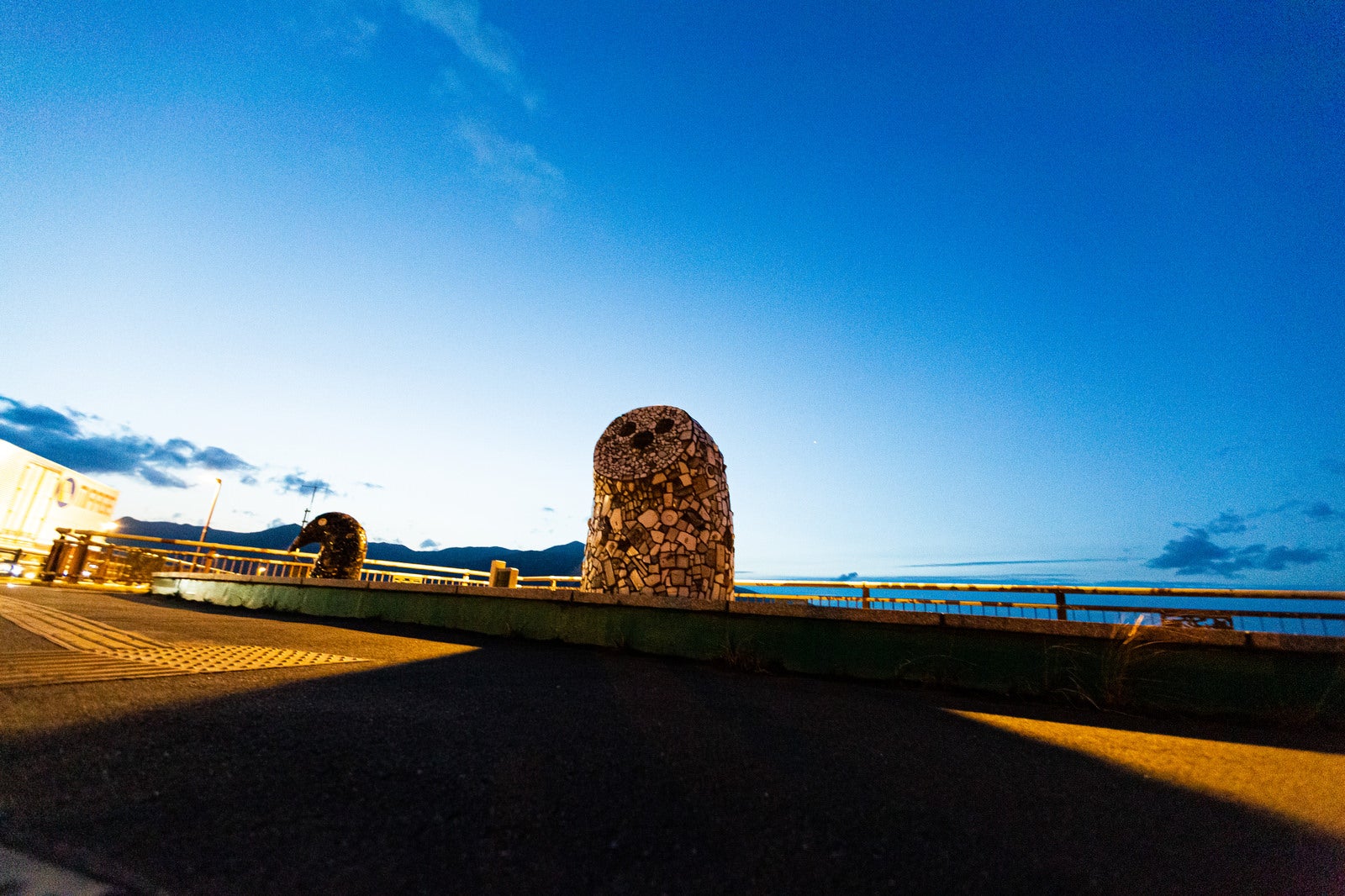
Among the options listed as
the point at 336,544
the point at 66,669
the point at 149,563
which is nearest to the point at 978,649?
the point at 66,669

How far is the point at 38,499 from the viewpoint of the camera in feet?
75.2

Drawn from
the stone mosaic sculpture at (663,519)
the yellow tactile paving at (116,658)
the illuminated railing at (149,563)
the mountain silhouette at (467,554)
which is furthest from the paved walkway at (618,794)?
the mountain silhouette at (467,554)

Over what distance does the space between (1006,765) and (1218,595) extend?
5.75 meters

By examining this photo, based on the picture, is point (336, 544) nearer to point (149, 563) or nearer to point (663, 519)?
point (663, 519)

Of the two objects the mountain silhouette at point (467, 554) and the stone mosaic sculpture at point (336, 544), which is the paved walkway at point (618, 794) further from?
the mountain silhouette at point (467, 554)

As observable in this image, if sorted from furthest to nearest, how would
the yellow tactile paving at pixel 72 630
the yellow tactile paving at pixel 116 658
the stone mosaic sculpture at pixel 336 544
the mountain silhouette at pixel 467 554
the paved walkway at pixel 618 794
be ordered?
the mountain silhouette at pixel 467 554 → the stone mosaic sculpture at pixel 336 544 → the yellow tactile paving at pixel 72 630 → the yellow tactile paving at pixel 116 658 → the paved walkway at pixel 618 794

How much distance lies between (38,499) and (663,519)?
31.5m

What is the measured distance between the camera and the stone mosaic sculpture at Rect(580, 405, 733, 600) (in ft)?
18.1

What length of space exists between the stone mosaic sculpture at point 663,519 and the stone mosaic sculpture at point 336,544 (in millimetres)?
5327

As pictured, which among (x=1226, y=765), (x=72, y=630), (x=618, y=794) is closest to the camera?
(x=618, y=794)

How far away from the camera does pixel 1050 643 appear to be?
3508 millimetres

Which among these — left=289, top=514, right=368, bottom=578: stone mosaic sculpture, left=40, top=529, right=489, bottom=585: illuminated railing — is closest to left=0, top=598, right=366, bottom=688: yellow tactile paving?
left=289, top=514, right=368, bottom=578: stone mosaic sculpture

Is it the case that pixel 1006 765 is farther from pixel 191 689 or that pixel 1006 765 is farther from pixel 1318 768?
pixel 191 689

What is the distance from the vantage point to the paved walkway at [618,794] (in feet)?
3.64
